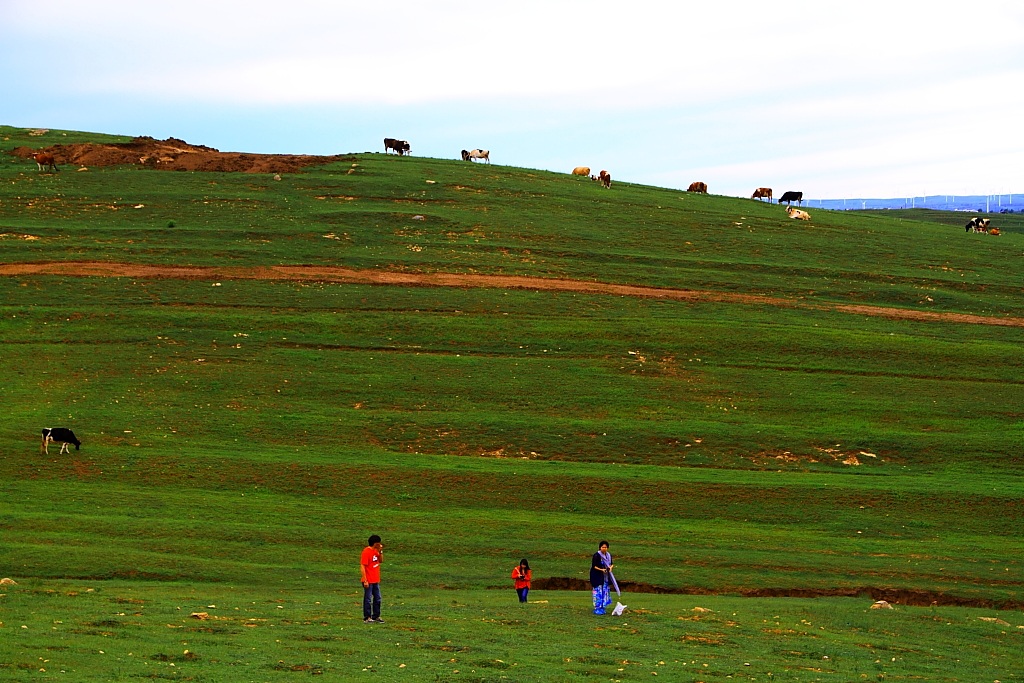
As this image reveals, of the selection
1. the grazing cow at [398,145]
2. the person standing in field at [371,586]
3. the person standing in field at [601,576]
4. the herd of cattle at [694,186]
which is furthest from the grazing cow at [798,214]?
the person standing in field at [371,586]

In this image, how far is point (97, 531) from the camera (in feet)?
112

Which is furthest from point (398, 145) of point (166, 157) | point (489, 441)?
point (489, 441)

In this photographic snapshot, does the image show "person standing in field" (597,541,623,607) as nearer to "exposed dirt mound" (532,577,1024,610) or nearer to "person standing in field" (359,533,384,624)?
"exposed dirt mound" (532,577,1024,610)

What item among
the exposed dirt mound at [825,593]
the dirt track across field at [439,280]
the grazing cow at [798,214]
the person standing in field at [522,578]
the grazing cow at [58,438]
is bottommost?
the exposed dirt mound at [825,593]

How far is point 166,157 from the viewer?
97250 mm

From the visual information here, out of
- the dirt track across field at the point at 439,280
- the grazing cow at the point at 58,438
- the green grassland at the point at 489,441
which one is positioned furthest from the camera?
the dirt track across field at the point at 439,280

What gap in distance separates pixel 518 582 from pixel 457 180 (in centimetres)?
7073

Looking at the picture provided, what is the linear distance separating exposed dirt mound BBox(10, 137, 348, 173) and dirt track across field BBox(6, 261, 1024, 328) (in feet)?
94.8

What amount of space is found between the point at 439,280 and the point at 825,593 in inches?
1643

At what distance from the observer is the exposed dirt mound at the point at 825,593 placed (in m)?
31.8

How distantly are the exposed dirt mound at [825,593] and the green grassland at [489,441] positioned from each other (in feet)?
0.43

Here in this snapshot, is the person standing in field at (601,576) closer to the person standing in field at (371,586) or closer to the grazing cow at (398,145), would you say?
the person standing in field at (371,586)

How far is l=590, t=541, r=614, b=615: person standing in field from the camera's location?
2662cm

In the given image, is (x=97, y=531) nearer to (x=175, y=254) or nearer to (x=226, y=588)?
(x=226, y=588)
